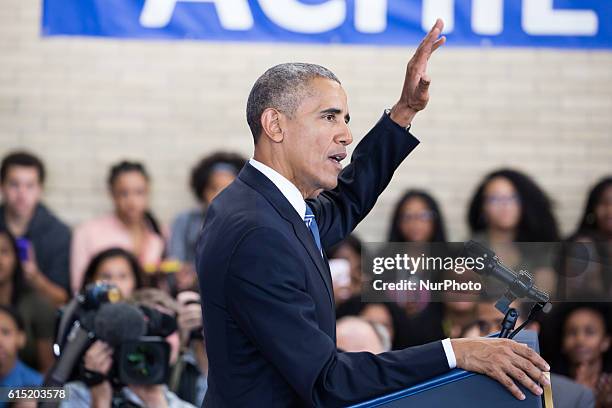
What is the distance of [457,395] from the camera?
1970mm

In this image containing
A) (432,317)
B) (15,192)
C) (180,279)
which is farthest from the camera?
(15,192)

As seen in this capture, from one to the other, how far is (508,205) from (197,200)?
1.70 meters

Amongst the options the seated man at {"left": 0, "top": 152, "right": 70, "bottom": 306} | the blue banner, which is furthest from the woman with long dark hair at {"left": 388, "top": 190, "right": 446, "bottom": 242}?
the seated man at {"left": 0, "top": 152, "right": 70, "bottom": 306}

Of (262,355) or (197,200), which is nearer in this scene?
(262,355)

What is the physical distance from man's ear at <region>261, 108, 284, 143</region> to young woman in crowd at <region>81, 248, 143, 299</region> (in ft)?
8.55

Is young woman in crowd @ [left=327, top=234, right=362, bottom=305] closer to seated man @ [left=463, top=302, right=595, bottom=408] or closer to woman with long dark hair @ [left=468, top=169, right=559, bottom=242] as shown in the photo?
woman with long dark hair @ [left=468, top=169, right=559, bottom=242]

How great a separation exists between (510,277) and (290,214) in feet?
1.59

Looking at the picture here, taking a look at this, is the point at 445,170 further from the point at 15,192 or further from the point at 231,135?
the point at 15,192

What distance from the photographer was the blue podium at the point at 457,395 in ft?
6.42

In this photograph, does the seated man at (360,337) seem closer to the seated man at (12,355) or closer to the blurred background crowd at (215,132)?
the blurred background crowd at (215,132)

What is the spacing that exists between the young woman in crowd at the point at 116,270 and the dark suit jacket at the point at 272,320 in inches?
103

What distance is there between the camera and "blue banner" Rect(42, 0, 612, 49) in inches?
201

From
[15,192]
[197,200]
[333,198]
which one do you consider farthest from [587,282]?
[15,192]

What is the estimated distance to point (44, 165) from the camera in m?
5.84
